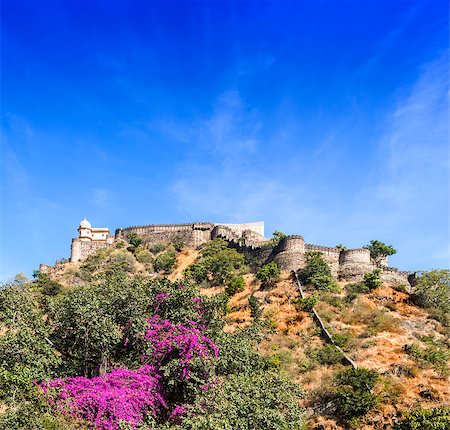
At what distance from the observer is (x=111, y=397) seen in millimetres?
16141

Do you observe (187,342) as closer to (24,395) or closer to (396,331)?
(24,395)

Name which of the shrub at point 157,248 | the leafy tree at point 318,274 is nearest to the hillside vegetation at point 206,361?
the leafy tree at point 318,274

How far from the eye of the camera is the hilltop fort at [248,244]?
43.5 m

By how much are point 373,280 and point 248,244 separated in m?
17.8

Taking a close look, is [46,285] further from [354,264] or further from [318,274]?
[354,264]

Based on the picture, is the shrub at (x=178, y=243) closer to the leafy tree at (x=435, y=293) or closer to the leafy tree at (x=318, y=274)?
the leafy tree at (x=318, y=274)

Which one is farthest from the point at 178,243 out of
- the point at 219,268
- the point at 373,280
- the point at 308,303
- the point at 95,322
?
the point at 95,322

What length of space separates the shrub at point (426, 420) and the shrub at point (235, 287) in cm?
2374

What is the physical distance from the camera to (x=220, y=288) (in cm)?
4631

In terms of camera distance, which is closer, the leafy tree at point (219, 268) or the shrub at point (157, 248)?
the leafy tree at point (219, 268)

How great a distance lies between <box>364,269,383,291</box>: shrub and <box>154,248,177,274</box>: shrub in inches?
945

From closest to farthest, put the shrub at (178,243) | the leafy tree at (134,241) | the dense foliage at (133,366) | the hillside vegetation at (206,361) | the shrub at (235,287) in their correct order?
the dense foliage at (133,366), the hillside vegetation at (206,361), the shrub at (235,287), the shrub at (178,243), the leafy tree at (134,241)

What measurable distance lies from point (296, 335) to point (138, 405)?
62.2ft

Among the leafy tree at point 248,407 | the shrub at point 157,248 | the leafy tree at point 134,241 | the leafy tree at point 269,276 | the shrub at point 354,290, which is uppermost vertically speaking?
the leafy tree at point 134,241
